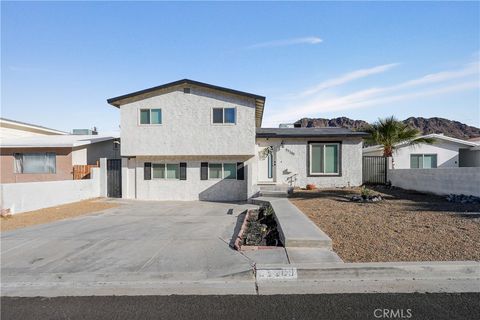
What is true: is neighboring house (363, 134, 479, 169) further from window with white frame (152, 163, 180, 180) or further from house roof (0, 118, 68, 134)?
house roof (0, 118, 68, 134)

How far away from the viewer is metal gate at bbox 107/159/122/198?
2048cm

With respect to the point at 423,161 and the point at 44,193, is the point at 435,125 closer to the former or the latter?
the point at 423,161

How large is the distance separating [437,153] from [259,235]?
832 inches

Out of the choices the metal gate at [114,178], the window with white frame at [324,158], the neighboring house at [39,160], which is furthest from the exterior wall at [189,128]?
the window with white frame at [324,158]

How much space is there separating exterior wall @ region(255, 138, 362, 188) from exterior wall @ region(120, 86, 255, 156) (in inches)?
114

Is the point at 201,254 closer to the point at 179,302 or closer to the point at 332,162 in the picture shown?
the point at 179,302

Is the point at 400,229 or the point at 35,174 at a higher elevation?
the point at 35,174

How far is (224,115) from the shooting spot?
748 inches

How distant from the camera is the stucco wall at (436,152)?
24812 mm

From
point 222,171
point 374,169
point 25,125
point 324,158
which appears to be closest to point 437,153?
point 374,169

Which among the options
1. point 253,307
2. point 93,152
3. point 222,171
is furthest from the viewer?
point 93,152

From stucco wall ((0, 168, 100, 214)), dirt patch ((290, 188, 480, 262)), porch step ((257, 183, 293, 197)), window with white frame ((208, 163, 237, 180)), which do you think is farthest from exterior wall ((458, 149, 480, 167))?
stucco wall ((0, 168, 100, 214))

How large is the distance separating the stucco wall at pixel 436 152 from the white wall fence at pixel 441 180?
13.7ft

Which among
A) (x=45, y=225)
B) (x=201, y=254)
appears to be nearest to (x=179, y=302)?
(x=201, y=254)
